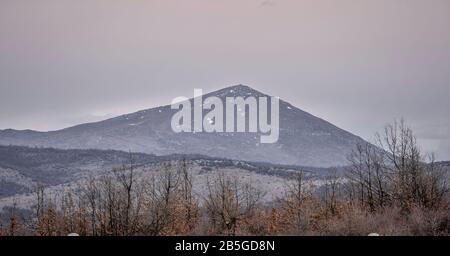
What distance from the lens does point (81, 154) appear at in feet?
596

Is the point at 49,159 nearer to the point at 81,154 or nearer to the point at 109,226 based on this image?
the point at 81,154

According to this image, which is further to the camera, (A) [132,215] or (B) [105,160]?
(B) [105,160]

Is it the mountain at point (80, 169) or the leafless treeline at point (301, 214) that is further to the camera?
the mountain at point (80, 169)

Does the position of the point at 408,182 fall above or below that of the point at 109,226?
above

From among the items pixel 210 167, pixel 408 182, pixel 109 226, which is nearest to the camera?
pixel 109 226

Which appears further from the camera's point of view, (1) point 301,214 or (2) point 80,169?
(2) point 80,169

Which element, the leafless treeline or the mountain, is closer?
the leafless treeline

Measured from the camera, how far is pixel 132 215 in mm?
33031

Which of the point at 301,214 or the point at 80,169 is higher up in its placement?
the point at 80,169
